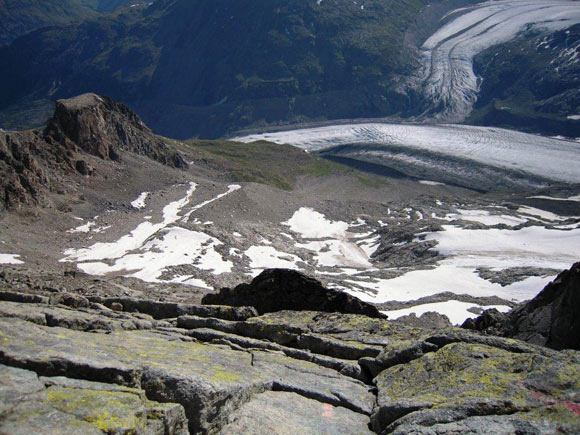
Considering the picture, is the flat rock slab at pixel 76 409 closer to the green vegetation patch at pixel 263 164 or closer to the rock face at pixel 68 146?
the rock face at pixel 68 146

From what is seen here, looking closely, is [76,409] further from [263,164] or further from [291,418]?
[263,164]

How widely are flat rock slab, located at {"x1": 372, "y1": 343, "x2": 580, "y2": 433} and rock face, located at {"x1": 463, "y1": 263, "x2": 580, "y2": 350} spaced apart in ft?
10.5

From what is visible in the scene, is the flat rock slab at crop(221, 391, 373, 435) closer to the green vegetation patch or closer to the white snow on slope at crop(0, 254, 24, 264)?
the white snow on slope at crop(0, 254, 24, 264)

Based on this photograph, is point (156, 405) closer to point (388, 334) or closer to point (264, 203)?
point (388, 334)

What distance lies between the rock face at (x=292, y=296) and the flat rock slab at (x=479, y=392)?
752 centimetres

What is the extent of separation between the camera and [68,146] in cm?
10031

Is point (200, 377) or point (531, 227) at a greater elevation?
point (200, 377)

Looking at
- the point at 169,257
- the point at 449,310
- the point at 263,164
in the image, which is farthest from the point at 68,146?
the point at 263,164

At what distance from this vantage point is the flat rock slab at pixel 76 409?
269 inches

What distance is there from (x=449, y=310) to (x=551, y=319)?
32.9 meters

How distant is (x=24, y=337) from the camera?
9102 mm

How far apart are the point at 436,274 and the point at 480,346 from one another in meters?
52.8

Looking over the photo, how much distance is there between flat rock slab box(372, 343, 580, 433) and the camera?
348 inches

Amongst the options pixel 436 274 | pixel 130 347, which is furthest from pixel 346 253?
pixel 130 347
